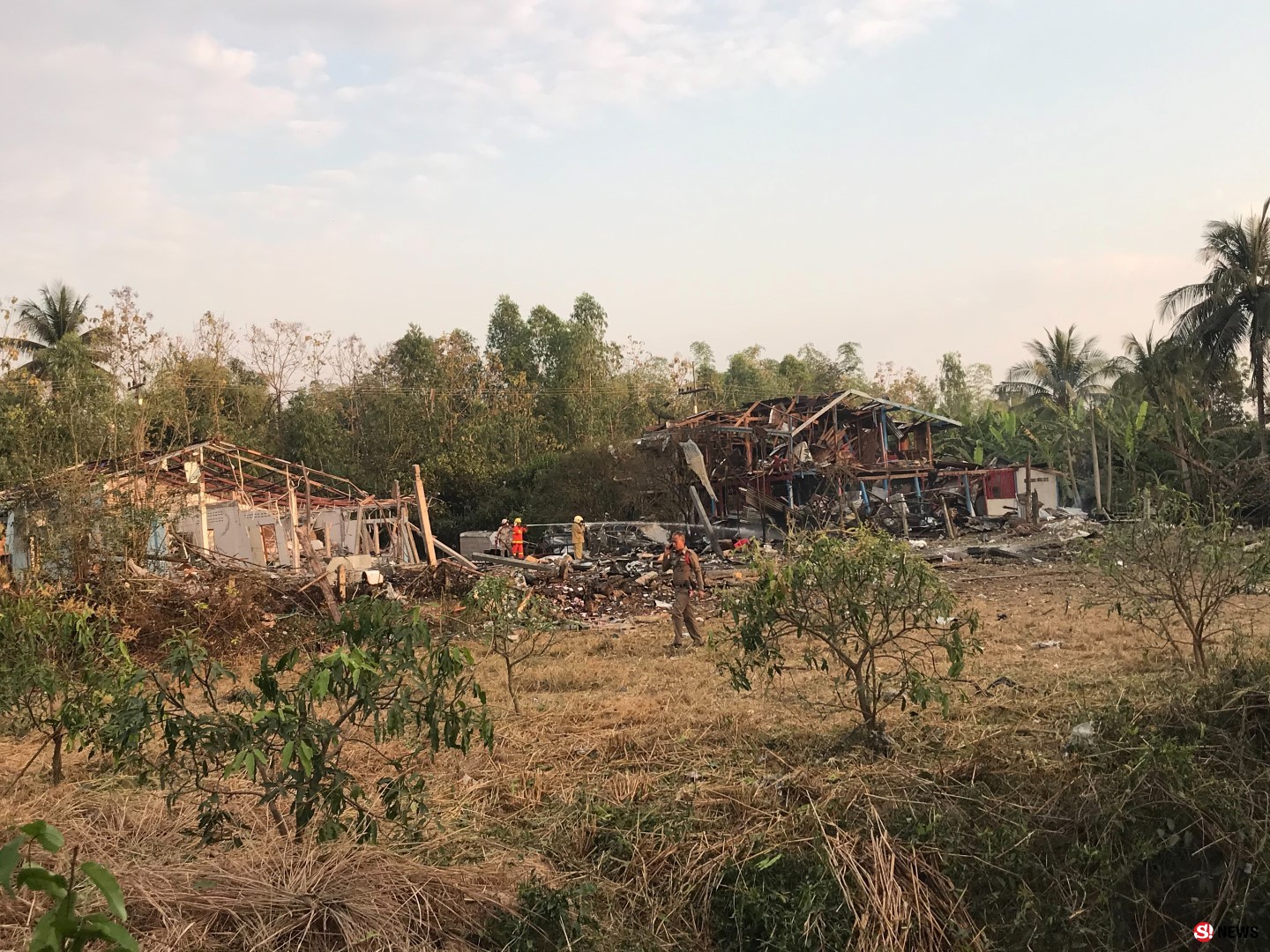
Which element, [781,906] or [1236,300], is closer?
[781,906]

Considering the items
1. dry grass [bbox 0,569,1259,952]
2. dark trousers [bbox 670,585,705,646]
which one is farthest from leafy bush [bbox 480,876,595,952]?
dark trousers [bbox 670,585,705,646]

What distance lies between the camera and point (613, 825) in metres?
4.64

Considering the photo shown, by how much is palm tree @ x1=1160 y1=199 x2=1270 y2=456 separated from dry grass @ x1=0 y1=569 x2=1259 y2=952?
80.0 ft

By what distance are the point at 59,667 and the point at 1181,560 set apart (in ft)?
24.3

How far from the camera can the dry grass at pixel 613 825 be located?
359 centimetres

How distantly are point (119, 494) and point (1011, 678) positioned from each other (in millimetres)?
10236

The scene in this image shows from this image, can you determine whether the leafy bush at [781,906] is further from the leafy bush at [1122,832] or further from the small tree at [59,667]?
the small tree at [59,667]

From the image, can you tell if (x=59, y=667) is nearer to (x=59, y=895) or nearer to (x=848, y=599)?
(x=848, y=599)

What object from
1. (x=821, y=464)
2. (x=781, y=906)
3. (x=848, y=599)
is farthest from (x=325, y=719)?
(x=821, y=464)

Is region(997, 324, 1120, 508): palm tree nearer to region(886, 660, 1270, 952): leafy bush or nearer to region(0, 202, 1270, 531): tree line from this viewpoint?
region(0, 202, 1270, 531): tree line

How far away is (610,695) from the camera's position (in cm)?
777

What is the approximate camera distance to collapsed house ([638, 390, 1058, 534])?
78.8 feet

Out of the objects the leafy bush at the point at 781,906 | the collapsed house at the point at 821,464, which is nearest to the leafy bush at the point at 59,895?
the leafy bush at the point at 781,906

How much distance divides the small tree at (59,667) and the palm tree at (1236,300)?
93.3 ft
